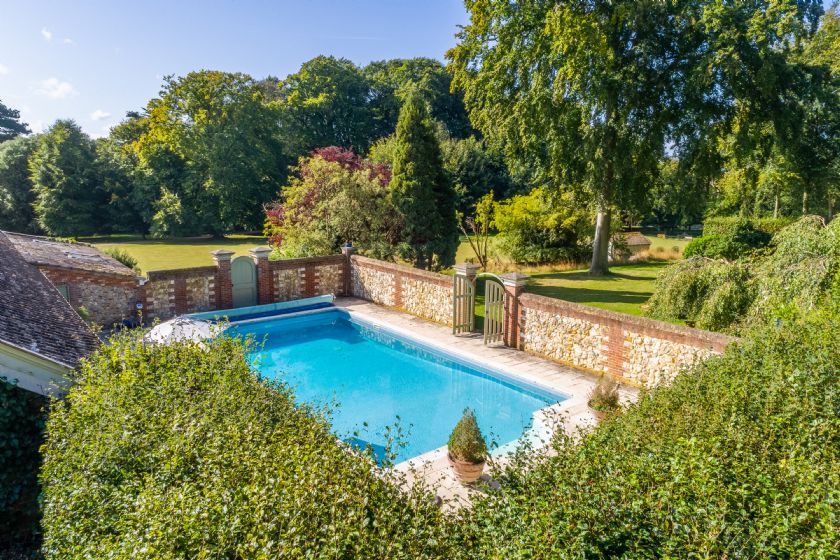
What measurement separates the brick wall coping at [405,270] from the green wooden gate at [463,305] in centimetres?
58

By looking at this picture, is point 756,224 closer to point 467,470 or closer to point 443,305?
point 443,305

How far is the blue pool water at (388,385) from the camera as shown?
30.9 feet

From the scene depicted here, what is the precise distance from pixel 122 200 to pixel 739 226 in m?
37.4

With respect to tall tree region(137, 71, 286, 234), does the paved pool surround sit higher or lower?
lower

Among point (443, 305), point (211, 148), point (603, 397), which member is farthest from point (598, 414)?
point (211, 148)

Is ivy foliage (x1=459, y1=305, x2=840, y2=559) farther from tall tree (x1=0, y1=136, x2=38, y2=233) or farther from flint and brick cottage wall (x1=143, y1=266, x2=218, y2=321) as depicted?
tall tree (x1=0, y1=136, x2=38, y2=233)

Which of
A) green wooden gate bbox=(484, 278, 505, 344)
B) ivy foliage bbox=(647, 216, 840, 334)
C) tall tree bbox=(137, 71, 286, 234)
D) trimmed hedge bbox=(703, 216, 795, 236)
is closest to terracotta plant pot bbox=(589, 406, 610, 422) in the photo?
ivy foliage bbox=(647, 216, 840, 334)

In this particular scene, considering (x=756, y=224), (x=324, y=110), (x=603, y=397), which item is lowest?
(x=603, y=397)

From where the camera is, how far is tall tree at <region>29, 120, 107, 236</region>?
34250 millimetres

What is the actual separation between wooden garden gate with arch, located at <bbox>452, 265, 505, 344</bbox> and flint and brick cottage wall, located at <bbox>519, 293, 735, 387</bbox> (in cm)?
71

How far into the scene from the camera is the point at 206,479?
359cm

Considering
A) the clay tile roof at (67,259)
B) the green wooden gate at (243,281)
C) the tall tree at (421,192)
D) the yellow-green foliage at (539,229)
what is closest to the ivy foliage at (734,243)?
the yellow-green foliage at (539,229)

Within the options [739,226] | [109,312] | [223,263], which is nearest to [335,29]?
[223,263]

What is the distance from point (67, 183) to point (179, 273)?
26182mm
